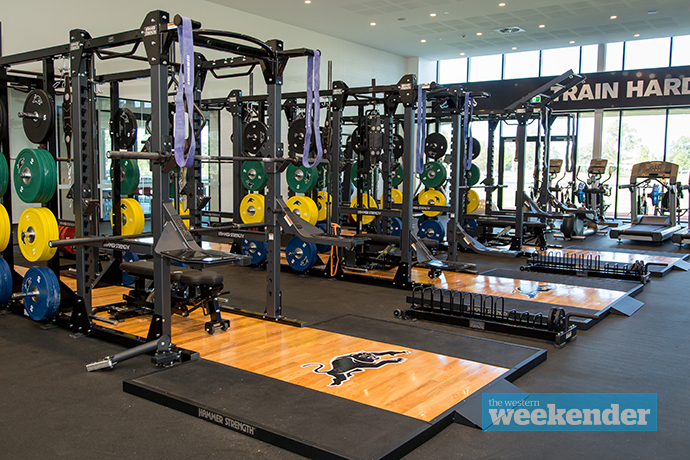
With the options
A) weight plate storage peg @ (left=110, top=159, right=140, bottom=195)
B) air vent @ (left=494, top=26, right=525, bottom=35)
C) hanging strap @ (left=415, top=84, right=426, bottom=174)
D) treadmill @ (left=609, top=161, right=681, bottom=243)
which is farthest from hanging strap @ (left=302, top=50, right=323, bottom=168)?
air vent @ (left=494, top=26, right=525, bottom=35)

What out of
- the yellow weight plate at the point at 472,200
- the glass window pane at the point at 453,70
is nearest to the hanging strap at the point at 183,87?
the yellow weight plate at the point at 472,200

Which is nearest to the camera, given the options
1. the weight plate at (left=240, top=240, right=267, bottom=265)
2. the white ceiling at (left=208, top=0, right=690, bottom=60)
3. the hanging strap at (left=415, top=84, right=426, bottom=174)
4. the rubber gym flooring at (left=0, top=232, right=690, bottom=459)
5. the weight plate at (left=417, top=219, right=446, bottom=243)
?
the rubber gym flooring at (left=0, top=232, right=690, bottom=459)

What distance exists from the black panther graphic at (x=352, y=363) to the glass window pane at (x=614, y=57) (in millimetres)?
13182

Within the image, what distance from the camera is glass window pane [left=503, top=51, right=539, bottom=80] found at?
50.0 feet

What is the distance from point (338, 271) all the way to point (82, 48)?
3757 mm

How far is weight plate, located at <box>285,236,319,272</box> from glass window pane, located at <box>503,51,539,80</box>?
35.4 feet

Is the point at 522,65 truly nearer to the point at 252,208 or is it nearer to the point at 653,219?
the point at 653,219

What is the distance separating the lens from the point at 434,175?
9047 mm

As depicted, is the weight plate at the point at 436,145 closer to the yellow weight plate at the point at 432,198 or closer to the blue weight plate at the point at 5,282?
the yellow weight plate at the point at 432,198

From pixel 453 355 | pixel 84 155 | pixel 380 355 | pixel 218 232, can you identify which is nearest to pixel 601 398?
pixel 453 355

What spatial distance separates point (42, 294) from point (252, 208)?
128 inches

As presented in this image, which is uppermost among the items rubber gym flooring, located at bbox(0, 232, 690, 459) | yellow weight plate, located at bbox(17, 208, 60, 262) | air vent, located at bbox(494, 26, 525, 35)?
air vent, located at bbox(494, 26, 525, 35)

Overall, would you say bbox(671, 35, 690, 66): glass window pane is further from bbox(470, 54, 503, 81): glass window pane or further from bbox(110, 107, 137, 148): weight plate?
bbox(110, 107, 137, 148): weight plate
